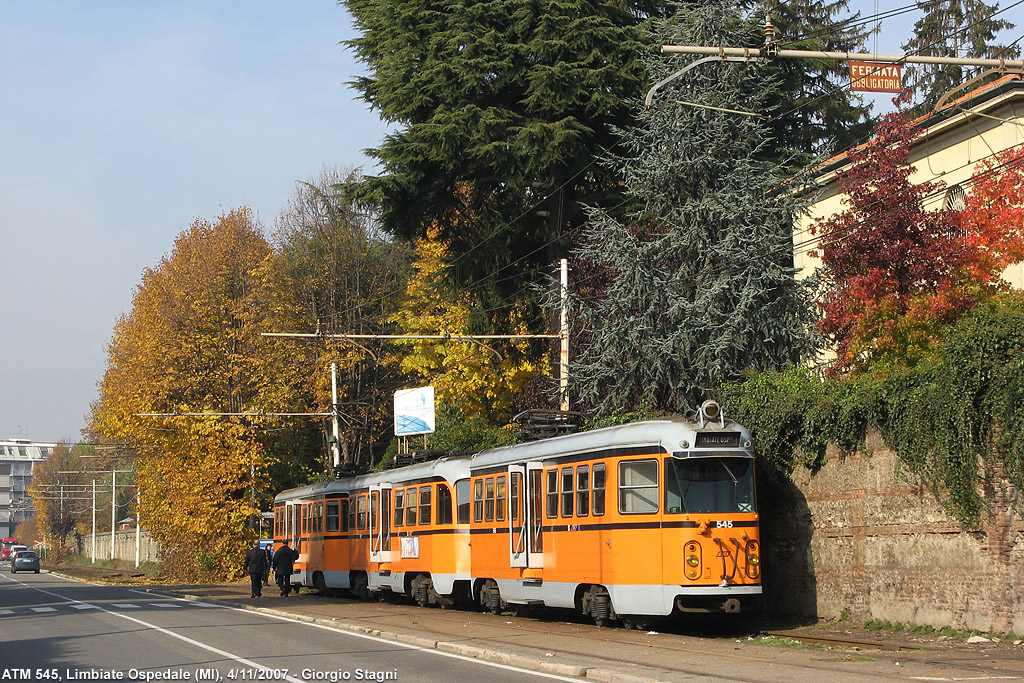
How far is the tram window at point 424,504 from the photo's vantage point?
26.7 meters

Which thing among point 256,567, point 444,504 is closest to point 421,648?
point 444,504

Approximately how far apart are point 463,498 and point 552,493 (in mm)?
4373

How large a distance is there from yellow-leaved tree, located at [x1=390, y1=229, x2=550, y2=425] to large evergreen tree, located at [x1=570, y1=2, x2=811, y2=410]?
23.3 ft

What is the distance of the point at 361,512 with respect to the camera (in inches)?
1255

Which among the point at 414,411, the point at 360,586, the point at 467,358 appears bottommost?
the point at 360,586

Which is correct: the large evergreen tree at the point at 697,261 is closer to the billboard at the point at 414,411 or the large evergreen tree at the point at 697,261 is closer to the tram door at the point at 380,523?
the tram door at the point at 380,523

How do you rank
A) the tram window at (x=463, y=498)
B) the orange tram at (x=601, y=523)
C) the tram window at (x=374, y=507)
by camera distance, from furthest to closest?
the tram window at (x=374, y=507) → the tram window at (x=463, y=498) → the orange tram at (x=601, y=523)

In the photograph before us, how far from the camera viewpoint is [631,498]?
734 inches

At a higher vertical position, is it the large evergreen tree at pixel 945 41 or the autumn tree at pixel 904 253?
the large evergreen tree at pixel 945 41

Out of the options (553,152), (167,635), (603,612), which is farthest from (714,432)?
(553,152)

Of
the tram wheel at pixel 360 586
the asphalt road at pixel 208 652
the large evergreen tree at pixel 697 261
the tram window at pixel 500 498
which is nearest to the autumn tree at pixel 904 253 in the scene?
the large evergreen tree at pixel 697 261

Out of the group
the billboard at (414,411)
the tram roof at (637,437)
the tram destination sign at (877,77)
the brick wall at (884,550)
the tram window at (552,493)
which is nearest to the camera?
the tram destination sign at (877,77)

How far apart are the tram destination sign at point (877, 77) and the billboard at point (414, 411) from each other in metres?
26.9

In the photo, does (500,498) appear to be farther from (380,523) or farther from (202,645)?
(380,523)
